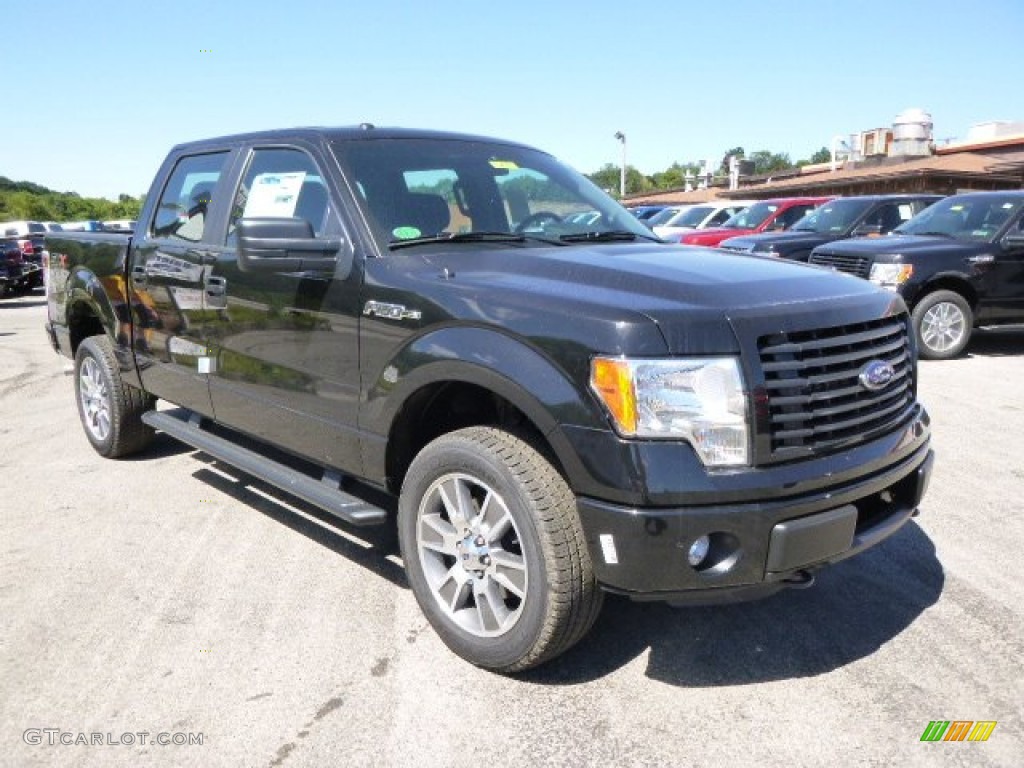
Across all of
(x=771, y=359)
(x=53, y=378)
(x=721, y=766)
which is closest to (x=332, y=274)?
(x=771, y=359)

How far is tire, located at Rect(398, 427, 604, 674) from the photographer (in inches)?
105

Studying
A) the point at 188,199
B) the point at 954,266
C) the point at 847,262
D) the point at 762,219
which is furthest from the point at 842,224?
the point at 188,199

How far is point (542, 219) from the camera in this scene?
391 centimetres

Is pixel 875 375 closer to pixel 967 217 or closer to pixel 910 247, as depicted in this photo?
pixel 910 247

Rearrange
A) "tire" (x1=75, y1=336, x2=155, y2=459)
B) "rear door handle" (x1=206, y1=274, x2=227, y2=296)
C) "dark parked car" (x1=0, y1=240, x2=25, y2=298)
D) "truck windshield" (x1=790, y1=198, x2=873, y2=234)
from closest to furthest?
1. "rear door handle" (x1=206, y1=274, x2=227, y2=296)
2. "tire" (x1=75, y1=336, x2=155, y2=459)
3. "truck windshield" (x1=790, y1=198, x2=873, y2=234)
4. "dark parked car" (x1=0, y1=240, x2=25, y2=298)

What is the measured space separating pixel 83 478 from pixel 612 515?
4182 millimetres

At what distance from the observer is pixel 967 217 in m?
9.77

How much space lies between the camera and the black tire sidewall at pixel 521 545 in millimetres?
2715

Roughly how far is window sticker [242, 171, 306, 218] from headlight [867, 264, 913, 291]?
7014mm

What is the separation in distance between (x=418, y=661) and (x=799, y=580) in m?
1.40

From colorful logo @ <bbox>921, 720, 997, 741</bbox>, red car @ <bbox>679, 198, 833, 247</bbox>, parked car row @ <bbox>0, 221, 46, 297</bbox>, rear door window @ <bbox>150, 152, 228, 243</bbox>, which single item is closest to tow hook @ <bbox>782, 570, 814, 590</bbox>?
colorful logo @ <bbox>921, 720, 997, 741</bbox>

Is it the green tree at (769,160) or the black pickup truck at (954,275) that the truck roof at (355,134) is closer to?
the black pickup truck at (954,275)

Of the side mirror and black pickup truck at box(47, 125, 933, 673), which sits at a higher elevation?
the side mirror

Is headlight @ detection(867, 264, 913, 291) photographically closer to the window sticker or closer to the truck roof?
the truck roof
